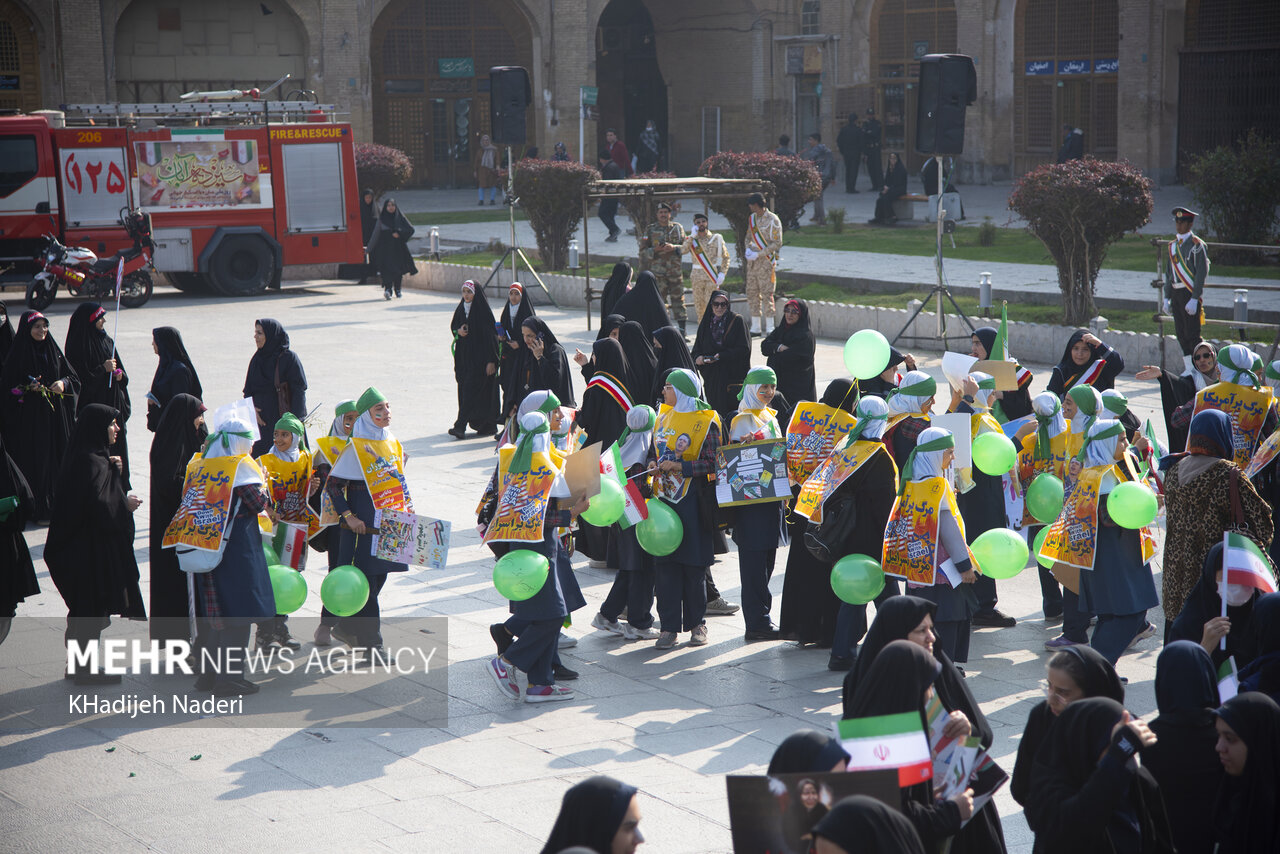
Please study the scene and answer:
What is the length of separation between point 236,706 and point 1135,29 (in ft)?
93.1

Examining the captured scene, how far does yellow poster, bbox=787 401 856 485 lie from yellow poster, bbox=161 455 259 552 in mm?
2796

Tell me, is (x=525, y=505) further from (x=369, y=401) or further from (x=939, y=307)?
(x=939, y=307)

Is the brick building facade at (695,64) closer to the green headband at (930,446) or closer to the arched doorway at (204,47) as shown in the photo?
the arched doorway at (204,47)

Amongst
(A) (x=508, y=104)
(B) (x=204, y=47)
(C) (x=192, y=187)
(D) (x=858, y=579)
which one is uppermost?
(B) (x=204, y=47)

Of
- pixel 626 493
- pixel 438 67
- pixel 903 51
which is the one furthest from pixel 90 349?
pixel 903 51

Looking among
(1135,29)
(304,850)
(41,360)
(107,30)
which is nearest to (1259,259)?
(1135,29)

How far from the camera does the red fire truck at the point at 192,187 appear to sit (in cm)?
2077

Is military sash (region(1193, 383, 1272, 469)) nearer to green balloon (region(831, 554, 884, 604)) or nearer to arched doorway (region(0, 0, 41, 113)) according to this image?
green balloon (region(831, 554, 884, 604))

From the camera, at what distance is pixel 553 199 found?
21.8 meters

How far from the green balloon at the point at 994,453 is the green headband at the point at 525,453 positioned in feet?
7.68

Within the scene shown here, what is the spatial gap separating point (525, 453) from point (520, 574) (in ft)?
2.00

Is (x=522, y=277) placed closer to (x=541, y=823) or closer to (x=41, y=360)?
(x=41, y=360)

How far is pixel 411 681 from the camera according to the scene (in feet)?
23.0

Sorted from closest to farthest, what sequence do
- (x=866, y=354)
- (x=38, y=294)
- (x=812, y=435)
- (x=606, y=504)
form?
(x=606, y=504) < (x=812, y=435) < (x=866, y=354) < (x=38, y=294)
